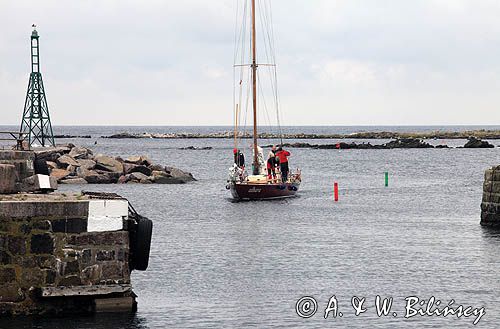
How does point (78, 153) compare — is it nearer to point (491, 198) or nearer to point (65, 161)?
point (65, 161)

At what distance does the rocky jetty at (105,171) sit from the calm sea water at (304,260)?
8062mm

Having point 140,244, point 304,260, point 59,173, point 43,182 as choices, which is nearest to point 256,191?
point 59,173

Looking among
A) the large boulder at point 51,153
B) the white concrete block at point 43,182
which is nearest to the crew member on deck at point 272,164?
the large boulder at point 51,153

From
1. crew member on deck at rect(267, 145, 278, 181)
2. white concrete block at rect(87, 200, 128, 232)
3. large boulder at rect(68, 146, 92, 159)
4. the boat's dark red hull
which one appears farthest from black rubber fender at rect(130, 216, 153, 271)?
large boulder at rect(68, 146, 92, 159)

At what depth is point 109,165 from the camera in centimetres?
6694

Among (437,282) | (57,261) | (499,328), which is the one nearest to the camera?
(57,261)

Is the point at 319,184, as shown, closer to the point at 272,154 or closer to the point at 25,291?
the point at 272,154

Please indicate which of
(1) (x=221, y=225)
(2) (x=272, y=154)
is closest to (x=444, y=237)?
(1) (x=221, y=225)

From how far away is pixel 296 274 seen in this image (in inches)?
1003

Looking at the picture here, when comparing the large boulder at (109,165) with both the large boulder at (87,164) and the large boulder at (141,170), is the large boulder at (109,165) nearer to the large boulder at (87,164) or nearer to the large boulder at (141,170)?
the large boulder at (87,164)

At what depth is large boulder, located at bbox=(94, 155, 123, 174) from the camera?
65.9m

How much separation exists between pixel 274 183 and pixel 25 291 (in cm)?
3379

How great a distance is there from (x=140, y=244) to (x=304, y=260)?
32.9 feet

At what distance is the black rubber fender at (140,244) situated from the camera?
1866 centimetres
